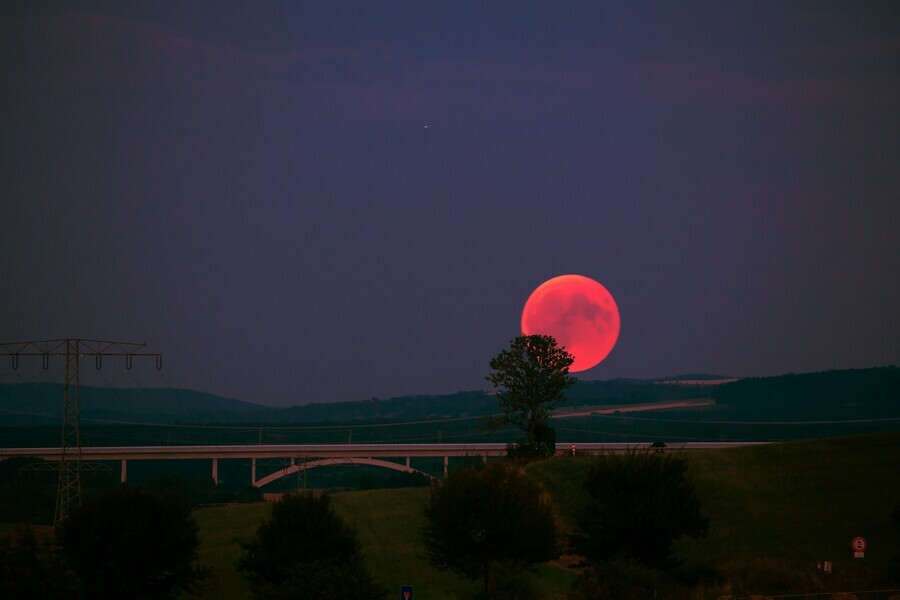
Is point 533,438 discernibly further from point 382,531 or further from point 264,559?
point 264,559

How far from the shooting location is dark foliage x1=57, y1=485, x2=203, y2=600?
162 feet

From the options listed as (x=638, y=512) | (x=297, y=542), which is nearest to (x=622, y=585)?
(x=638, y=512)

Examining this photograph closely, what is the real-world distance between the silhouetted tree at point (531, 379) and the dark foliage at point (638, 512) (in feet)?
101

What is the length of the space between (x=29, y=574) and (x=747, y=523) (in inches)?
1509

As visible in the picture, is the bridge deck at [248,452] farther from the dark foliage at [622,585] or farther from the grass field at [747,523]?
the dark foliage at [622,585]

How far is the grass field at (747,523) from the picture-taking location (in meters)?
49.0

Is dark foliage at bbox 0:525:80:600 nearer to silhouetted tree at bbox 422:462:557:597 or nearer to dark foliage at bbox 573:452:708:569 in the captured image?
silhouetted tree at bbox 422:462:557:597

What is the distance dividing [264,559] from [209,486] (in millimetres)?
104352

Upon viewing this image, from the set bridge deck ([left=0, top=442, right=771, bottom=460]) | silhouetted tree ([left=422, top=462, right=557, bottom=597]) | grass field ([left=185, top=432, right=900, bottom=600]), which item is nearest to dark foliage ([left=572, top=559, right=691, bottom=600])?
grass field ([left=185, top=432, right=900, bottom=600])

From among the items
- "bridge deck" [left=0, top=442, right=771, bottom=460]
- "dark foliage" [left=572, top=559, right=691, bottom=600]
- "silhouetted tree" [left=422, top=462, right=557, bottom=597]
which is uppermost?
"silhouetted tree" [left=422, top=462, right=557, bottom=597]

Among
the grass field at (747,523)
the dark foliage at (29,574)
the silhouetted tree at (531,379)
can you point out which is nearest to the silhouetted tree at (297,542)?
the grass field at (747,523)

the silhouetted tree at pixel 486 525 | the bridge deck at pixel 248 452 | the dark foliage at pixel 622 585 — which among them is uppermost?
the silhouetted tree at pixel 486 525

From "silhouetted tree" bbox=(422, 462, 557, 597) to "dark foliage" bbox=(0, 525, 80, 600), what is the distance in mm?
16840

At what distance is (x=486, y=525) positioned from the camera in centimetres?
4650
